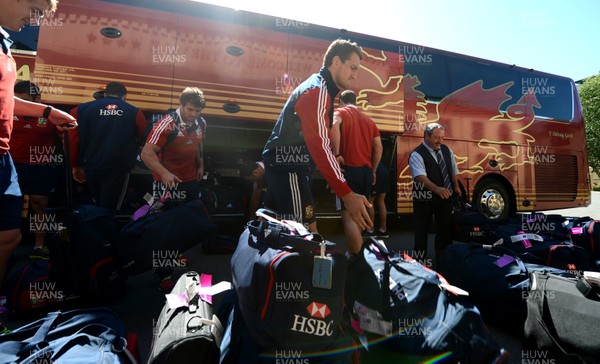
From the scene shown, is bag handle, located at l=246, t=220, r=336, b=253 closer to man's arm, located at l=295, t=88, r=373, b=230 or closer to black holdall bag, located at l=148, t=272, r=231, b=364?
black holdall bag, located at l=148, t=272, r=231, b=364

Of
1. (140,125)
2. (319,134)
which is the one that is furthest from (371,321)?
(140,125)

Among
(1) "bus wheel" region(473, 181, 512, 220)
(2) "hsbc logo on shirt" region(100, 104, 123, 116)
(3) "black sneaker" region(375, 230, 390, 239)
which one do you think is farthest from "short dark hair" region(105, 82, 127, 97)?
(1) "bus wheel" region(473, 181, 512, 220)

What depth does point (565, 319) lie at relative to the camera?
150cm

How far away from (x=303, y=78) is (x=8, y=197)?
4.13 metres

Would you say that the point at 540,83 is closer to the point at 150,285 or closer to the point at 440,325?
the point at 440,325

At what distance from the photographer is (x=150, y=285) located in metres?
3.01

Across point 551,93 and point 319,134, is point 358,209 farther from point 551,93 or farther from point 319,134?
point 551,93

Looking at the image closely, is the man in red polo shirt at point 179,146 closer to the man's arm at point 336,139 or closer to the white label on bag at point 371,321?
the man's arm at point 336,139

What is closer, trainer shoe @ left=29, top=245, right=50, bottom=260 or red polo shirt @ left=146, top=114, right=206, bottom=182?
red polo shirt @ left=146, top=114, right=206, bottom=182

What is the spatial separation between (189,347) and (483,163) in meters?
6.72

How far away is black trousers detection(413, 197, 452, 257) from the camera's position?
3.35 m

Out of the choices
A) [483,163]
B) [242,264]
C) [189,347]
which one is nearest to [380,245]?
[242,264]

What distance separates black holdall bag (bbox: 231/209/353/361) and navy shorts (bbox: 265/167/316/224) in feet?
3.04

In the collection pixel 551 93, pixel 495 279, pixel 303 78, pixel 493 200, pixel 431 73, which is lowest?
pixel 495 279
